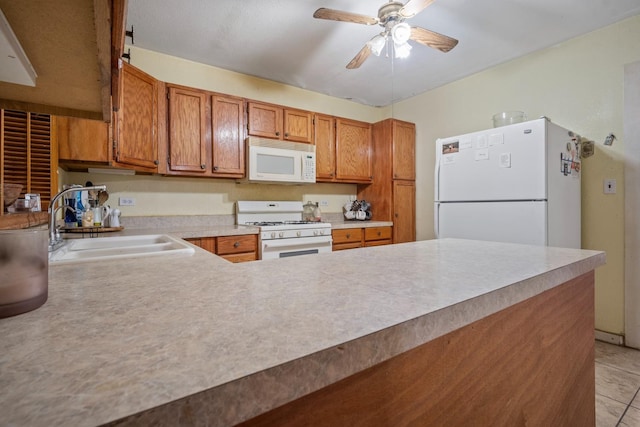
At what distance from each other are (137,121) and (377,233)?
8.27ft

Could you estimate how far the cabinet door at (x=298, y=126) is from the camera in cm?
314

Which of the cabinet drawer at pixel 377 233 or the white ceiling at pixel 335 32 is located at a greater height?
the white ceiling at pixel 335 32

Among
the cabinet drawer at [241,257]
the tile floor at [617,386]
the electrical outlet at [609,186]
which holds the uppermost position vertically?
the electrical outlet at [609,186]

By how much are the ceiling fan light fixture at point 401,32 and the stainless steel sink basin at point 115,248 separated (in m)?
1.75

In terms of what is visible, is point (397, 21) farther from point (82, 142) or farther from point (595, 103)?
point (82, 142)

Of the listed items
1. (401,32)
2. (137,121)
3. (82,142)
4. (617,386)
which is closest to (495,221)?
(617,386)

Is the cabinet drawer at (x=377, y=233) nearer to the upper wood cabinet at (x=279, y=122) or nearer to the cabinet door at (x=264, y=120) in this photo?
the upper wood cabinet at (x=279, y=122)

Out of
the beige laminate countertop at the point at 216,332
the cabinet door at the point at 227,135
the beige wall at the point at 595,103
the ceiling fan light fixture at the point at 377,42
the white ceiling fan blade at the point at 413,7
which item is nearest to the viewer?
the beige laminate countertop at the point at 216,332

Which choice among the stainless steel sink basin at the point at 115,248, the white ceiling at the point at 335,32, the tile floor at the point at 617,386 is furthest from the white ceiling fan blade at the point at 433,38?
the tile floor at the point at 617,386

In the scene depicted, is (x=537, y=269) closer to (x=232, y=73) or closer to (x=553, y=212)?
(x=553, y=212)

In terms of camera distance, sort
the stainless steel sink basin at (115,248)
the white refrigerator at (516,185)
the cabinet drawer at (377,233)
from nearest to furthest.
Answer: the stainless steel sink basin at (115,248) < the white refrigerator at (516,185) < the cabinet drawer at (377,233)

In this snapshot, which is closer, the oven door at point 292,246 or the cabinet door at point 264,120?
the oven door at point 292,246

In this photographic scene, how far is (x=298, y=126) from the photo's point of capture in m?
3.22

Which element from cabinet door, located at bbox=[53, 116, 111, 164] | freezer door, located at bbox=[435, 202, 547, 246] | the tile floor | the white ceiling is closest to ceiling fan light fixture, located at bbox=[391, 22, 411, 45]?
the white ceiling
